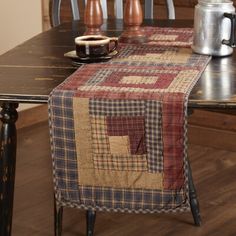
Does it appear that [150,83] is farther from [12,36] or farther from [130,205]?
[12,36]

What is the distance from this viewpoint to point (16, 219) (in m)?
2.64

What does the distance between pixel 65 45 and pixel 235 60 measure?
562mm

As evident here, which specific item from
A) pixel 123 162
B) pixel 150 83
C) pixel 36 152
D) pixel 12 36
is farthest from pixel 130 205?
pixel 12 36

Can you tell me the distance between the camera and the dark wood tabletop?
1.60 metres

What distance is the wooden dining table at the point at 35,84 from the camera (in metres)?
1.62

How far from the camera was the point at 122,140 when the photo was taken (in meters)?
1.68

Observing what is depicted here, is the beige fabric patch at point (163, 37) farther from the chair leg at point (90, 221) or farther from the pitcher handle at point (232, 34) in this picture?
the chair leg at point (90, 221)

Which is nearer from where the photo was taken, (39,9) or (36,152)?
(36,152)

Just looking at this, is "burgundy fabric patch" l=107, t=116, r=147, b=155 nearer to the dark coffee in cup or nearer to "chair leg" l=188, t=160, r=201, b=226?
the dark coffee in cup

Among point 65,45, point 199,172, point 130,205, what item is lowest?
point 199,172

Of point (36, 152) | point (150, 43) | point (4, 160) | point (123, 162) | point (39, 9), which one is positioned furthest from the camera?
point (39, 9)

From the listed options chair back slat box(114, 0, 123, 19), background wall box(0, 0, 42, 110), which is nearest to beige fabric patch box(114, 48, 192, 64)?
chair back slat box(114, 0, 123, 19)

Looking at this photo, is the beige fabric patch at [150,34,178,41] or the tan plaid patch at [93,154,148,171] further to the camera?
the beige fabric patch at [150,34,178,41]

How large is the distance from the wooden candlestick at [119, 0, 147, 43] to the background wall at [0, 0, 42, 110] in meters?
1.39
